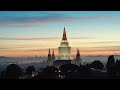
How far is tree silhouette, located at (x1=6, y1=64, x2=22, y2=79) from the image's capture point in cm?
306

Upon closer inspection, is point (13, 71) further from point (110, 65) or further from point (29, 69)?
point (110, 65)

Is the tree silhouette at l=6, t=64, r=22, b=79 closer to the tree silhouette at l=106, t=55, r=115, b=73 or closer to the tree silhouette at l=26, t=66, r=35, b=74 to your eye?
the tree silhouette at l=26, t=66, r=35, b=74

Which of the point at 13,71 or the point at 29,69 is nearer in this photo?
the point at 13,71

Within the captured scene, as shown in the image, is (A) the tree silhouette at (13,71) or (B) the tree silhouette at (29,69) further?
(B) the tree silhouette at (29,69)

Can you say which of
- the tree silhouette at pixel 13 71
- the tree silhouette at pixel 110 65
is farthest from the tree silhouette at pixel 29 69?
the tree silhouette at pixel 110 65

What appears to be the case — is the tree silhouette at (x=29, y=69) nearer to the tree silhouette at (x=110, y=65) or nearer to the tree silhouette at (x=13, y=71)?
the tree silhouette at (x=13, y=71)

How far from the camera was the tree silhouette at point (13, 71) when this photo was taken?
306 cm

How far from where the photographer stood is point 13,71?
3195mm

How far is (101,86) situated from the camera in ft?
9.76

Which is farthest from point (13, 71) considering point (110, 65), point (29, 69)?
point (110, 65)
